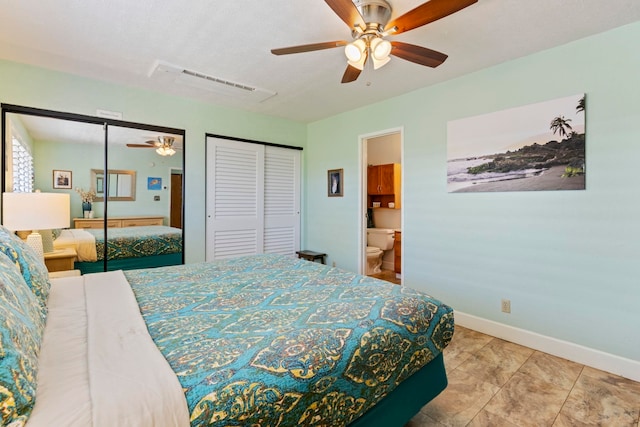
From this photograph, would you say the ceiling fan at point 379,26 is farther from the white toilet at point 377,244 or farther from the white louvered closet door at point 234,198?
the white toilet at point 377,244

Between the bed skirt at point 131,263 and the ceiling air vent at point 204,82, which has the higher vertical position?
the ceiling air vent at point 204,82

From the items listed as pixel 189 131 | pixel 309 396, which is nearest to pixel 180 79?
pixel 189 131

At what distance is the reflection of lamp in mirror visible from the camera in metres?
2.23

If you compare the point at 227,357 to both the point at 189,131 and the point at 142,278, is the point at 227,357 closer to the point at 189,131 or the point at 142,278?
the point at 142,278

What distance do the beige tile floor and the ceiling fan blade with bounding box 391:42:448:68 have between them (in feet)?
7.35

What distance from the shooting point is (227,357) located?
3.35ft

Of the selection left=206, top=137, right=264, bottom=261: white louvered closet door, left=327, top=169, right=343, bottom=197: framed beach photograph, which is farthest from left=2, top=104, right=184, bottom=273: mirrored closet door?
left=327, top=169, right=343, bottom=197: framed beach photograph

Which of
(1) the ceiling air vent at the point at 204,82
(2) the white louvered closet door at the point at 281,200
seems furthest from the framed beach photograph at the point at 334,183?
(1) the ceiling air vent at the point at 204,82

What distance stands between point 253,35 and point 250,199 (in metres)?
2.38

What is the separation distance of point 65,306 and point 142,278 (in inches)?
22.7

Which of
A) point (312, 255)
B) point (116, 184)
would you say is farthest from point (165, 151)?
point (312, 255)

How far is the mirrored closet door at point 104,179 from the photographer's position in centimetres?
289

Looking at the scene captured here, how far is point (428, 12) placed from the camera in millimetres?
1668

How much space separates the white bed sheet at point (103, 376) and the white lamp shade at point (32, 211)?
135cm
